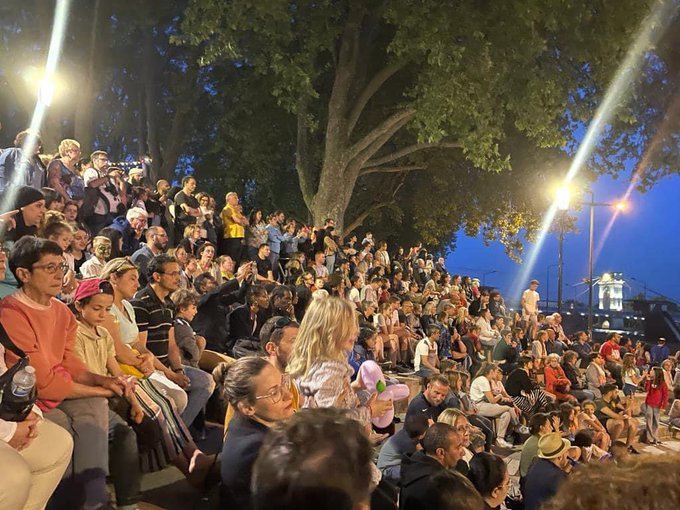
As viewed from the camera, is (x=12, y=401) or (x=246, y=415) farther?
(x=246, y=415)

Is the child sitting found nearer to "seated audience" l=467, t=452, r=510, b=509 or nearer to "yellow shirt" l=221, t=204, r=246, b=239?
"seated audience" l=467, t=452, r=510, b=509

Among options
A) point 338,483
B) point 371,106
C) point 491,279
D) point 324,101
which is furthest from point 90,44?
point 491,279

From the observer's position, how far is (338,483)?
60.8 inches

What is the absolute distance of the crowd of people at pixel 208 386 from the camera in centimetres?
255

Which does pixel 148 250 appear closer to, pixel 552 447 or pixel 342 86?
pixel 552 447

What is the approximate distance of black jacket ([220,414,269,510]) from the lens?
8.94ft

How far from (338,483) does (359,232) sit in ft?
89.2

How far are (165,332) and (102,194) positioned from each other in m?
4.21

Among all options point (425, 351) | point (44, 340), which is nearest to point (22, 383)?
point (44, 340)

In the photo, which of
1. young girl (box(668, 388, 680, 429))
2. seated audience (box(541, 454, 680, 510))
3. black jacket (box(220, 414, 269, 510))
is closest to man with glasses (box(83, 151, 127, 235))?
black jacket (box(220, 414, 269, 510))

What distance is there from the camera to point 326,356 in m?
3.78

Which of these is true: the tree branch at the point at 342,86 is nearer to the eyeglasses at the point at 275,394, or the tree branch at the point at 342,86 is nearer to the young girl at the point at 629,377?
the young girl at the point at 629,377

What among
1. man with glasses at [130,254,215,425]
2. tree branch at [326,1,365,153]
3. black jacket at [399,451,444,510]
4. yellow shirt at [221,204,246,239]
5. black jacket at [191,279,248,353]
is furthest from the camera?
tree branch at [326,1,365,153]

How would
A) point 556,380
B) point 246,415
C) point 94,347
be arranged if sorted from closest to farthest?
point 246,415 < point 94,347 < point 556,380
